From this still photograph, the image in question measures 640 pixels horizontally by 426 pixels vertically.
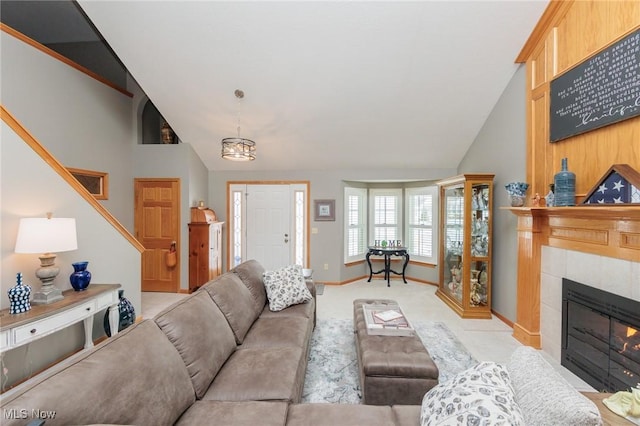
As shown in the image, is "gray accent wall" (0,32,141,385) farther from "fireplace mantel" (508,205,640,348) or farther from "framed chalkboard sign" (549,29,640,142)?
"framed chalkboard sign" (549,29,640,142)

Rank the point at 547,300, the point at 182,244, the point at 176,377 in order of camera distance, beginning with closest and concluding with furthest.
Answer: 1. the point at 176,377
2. the point at 547,300
3. the point at 182,244

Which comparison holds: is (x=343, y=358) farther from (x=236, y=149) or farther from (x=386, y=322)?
(x=236, y=149)

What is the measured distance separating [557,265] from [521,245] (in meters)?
0.43

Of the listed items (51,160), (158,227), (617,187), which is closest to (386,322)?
(617,187)

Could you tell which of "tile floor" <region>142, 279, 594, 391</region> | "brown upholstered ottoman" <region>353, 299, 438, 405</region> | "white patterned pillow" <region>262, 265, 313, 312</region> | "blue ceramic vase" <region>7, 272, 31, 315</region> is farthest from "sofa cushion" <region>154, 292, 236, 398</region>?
"tile floor" <region>142, 279, 594, 391</region>

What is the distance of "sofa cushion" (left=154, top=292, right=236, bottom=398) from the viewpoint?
1.51m

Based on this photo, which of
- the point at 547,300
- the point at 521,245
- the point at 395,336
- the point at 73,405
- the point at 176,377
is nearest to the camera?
the point at 73,405

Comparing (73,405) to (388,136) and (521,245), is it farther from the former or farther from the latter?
(388,136)

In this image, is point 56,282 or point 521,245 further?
point 521,245

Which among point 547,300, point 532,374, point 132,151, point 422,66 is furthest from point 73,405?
point 132,151

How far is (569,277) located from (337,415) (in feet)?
8.58

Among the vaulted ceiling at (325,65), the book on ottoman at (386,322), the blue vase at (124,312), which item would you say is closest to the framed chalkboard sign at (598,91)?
the vaulted ceiling at (325,65)

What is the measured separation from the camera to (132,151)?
4715 millimetres

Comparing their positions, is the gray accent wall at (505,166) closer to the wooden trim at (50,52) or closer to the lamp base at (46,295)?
the lamp base at (46,295)
